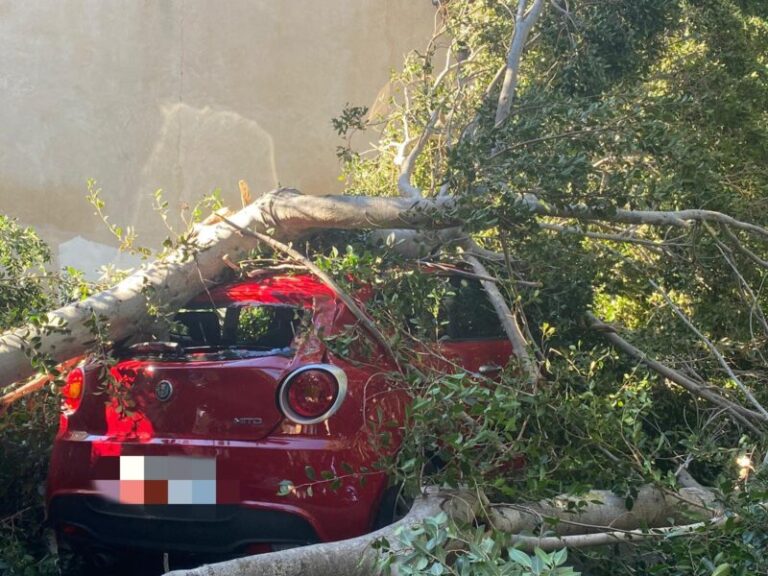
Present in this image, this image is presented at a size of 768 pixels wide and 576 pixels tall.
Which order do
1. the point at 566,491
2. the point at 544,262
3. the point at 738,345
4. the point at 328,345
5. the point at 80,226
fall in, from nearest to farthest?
the point at 566,491 < the point at 328,345 < the point at 544,262 < the point at 738,345 < the point at 80,226

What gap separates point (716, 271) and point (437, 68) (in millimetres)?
5823

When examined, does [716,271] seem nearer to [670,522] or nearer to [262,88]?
[670,522]

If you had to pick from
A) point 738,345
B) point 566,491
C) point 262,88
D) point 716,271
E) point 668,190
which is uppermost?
point 262,88

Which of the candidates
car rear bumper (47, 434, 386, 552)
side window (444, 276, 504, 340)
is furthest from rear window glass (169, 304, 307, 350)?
side window (444, 276, 504, 340)

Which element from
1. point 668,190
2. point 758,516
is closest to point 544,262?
point 668,190

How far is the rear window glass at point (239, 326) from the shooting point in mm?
3850

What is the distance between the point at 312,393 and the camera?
3.58 meters

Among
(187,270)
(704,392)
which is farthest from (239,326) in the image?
(704,392)

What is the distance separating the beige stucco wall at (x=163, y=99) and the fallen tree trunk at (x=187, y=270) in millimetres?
4838

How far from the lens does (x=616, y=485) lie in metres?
3.51

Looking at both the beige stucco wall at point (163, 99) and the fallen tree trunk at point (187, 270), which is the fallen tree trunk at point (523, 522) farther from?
the beige stucco wall at point (163, 99)

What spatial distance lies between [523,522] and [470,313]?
154 cm

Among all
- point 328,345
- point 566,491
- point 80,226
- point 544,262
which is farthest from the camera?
point 80,226

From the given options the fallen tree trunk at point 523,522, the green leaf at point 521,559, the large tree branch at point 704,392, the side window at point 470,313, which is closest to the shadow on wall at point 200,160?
the side window at point 470,313
